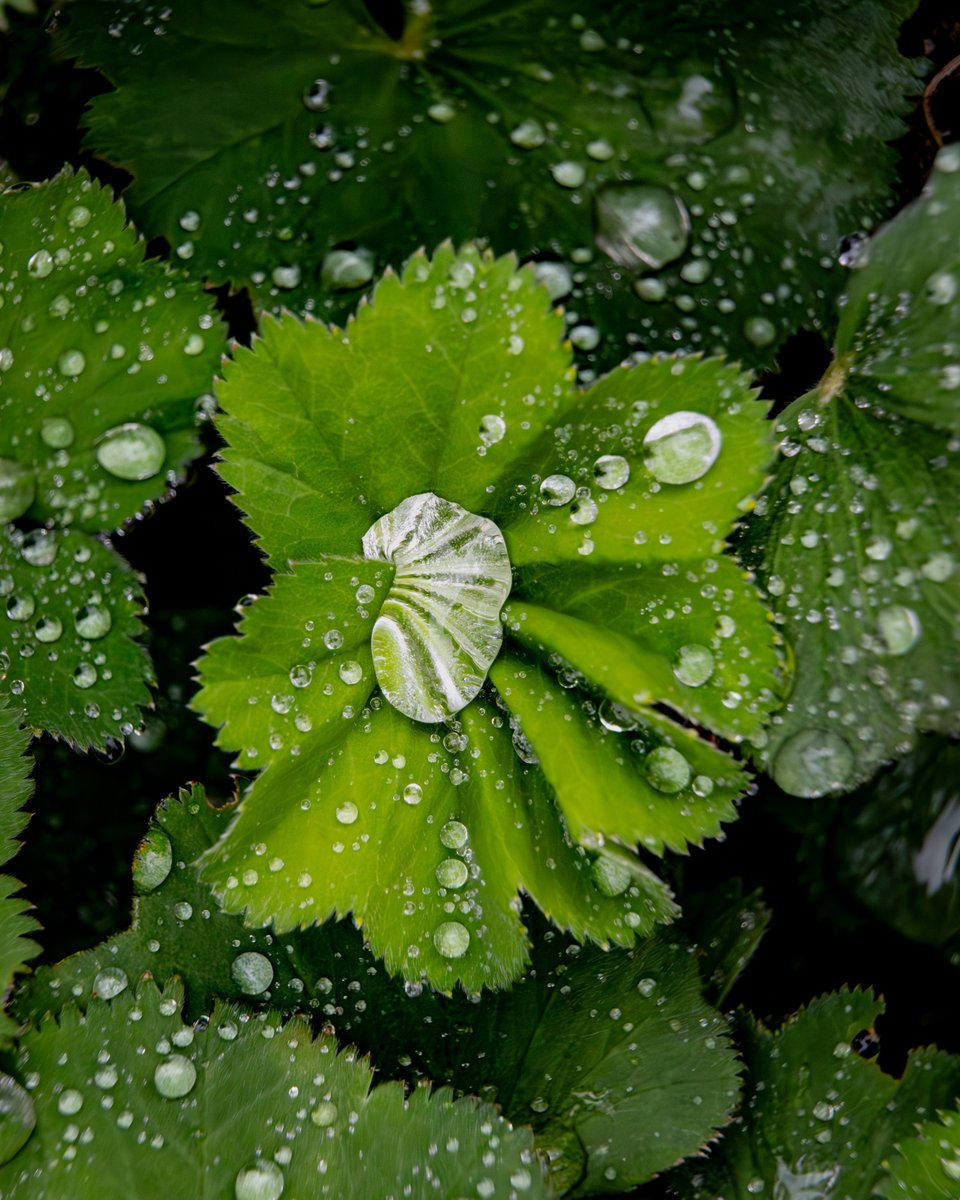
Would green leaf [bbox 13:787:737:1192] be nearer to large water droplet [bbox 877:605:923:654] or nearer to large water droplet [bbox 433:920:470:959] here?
large water droplet [bbox 433:920:470:959]

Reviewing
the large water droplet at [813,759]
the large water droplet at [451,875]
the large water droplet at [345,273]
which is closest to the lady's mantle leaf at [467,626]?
the large water droplet at [451,875]

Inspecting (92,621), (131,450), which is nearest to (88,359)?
(131,450)

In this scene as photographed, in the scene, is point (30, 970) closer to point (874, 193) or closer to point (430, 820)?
point (430, 820)

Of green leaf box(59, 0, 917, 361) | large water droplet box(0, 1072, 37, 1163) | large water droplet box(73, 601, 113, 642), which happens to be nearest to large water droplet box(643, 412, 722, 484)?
green leaf box(59, 0, 917, 361)

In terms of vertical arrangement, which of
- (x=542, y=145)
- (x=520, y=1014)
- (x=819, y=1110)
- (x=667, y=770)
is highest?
(x=542, y=145)

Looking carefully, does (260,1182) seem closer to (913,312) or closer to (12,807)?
(12,807)

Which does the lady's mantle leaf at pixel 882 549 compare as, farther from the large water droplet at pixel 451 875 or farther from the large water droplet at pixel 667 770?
the large water droplet at pixel 451 875
